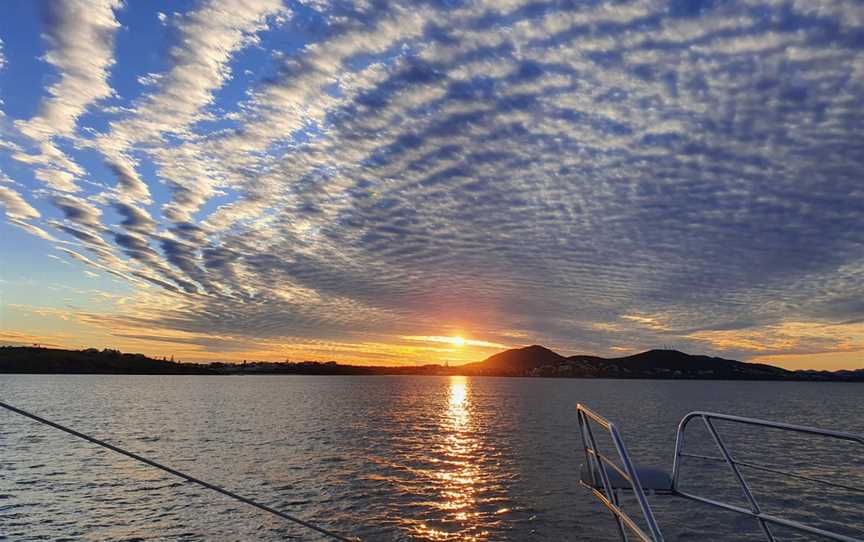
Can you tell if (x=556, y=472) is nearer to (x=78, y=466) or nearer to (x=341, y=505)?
(x=341, y=505)

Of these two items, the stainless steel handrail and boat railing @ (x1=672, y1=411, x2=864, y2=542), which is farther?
the stainless steel handrail

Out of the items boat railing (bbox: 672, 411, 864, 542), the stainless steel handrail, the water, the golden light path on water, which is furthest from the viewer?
the water

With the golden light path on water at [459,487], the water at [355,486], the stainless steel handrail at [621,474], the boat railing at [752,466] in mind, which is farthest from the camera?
the water at [355,486]

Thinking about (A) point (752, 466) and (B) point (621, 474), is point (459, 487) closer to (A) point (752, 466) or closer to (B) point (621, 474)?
(B) point (621, 474)

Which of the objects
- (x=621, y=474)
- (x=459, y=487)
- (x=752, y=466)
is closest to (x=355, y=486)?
(x=459, y=487)

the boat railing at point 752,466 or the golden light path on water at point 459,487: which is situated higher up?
the boat railing at point 752,466

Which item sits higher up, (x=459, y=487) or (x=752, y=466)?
(x=752, y=466)

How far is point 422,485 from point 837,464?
119 ft

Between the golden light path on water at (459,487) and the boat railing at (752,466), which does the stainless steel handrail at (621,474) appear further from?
the golden light path on water at (459,487)

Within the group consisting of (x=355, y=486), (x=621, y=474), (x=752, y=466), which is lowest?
(x=355, y=486)

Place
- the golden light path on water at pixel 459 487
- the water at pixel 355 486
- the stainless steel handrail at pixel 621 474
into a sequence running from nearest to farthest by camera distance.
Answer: the stainless steel handrail at pixel 621 474
the golden light path on water at pixel 459 487
the water at pixel 355 486

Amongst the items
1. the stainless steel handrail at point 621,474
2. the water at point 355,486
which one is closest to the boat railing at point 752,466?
the stainless steel handrail at point 621,474

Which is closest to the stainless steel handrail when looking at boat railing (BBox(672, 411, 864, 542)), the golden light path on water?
boat railing (BBox(672, 411, 864, 542))

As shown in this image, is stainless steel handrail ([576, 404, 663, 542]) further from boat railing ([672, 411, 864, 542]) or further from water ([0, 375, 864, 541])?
water ([0, 375, 864, 541])
